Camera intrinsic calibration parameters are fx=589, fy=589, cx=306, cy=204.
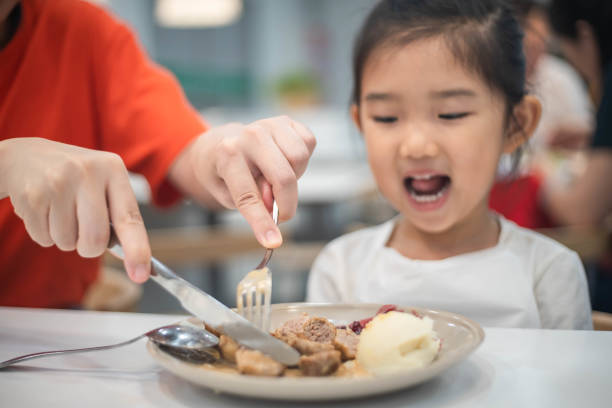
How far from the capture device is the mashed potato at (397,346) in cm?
66

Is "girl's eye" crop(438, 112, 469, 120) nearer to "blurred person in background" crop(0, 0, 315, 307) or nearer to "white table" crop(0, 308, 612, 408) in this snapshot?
"blurred person in background" crop(0, 0, 315, 307)

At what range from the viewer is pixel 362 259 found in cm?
130

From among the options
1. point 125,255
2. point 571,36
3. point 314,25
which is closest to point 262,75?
point 314,25

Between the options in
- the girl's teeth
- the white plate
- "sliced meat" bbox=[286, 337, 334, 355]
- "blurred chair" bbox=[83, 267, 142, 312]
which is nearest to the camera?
the white plate

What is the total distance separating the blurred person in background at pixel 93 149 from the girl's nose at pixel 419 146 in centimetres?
25

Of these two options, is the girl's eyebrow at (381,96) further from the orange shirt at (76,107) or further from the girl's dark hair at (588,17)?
the girl's dark hair at (588,17)

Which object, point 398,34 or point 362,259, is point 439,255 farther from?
point 398,34

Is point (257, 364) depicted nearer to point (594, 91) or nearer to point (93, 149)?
point (93, 149)

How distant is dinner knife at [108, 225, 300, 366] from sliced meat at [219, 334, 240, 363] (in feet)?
0.03

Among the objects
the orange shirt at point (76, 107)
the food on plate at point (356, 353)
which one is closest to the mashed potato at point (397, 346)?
the food on plate at point (356, 353)

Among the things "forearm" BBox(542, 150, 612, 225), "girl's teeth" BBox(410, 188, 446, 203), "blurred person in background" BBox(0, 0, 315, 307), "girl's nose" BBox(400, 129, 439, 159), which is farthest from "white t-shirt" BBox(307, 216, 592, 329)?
"forearm" BBox(542, 150, 612, 225)

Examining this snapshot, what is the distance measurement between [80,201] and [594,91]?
2.07 m

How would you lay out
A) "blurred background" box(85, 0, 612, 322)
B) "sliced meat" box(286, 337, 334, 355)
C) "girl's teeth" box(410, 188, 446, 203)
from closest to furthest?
"sliced meat" box(286, 337, 334, 355), "girl's teeth" box(410, 188, 446, 203), "blurred background" box(85, 0, 612, 322)

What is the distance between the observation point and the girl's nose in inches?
43.6
